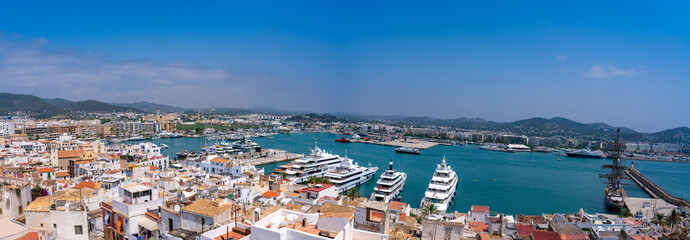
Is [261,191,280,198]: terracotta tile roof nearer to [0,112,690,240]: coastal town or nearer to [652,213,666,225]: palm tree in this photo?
[0,112,690,240]: coastal town

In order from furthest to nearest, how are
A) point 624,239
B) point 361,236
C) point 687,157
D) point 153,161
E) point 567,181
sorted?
point 687,157 → point 567,181 → point 153,161 → point 624,239 → point 361,236

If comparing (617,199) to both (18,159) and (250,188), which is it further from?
(18,159)

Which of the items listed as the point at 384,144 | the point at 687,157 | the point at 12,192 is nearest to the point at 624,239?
the point at 12,192

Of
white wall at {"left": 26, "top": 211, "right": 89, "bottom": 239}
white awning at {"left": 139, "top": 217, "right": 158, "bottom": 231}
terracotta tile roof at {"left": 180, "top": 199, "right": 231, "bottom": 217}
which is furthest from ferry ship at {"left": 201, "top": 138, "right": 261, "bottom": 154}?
terracotta tile roof at {"left": 180, "top": 199, "right": 231, "bottom": 217}

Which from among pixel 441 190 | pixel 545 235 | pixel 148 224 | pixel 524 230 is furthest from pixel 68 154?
pixel 545 235

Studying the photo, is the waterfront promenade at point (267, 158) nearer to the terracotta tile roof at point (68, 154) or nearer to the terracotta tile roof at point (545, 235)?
the terracotta tile roof at point (68, 154)

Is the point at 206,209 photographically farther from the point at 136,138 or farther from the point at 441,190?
the point at 136,138

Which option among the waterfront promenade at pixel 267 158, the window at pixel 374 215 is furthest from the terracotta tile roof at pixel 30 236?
the waterfront promenade at pixel 267 158
